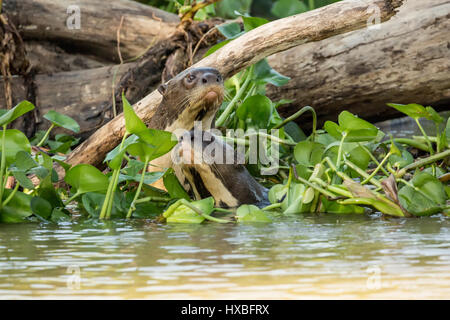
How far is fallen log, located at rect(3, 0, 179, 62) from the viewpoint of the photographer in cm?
593

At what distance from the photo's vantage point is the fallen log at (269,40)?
367 cm

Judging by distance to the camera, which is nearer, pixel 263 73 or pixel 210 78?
pixel 210 78

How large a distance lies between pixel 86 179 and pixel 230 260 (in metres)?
1.10

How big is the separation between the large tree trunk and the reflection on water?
191 cm

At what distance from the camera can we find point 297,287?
187 cm

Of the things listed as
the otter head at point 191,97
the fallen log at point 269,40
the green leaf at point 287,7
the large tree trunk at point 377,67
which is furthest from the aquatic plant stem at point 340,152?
the green leaf at point 287,7

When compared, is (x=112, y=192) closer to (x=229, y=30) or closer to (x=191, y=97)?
(x=191, y=97)

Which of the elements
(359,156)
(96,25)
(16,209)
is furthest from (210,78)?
(96,25)

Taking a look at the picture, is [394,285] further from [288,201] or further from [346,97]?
[346,97]

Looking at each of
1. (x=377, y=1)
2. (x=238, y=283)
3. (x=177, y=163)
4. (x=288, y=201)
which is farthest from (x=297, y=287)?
(x=377, y=1)

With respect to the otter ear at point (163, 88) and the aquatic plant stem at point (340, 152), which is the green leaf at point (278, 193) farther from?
the otter ear at point (163, 88)

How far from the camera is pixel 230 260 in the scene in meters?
2.22

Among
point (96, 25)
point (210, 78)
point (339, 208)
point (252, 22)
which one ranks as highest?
point (96, 25)

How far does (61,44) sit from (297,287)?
472 centimetres
